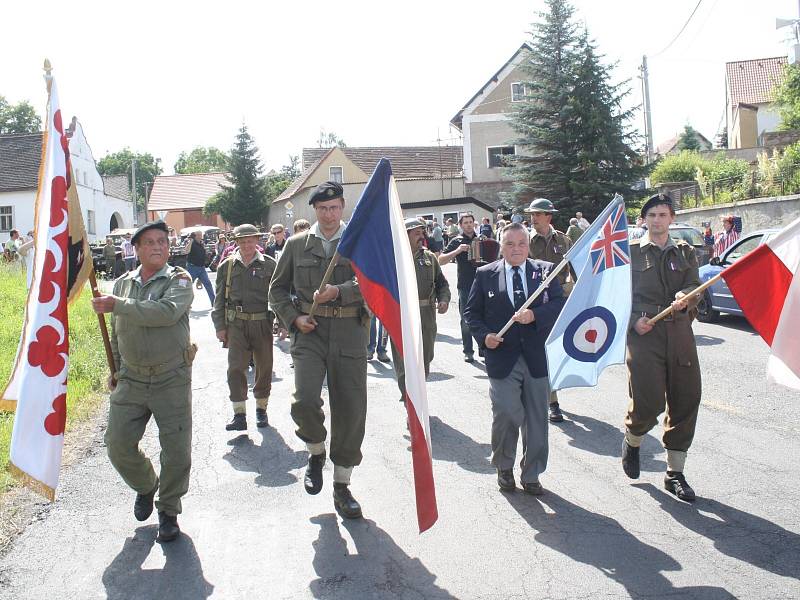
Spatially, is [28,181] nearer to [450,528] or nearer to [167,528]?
[167,528]

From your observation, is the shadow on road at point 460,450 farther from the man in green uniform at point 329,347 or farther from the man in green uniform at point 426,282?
the man in green uniform at point 329,347

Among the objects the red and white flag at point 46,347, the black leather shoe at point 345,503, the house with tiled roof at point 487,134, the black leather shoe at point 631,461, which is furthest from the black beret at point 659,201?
the house with tiled roof at point 487,134

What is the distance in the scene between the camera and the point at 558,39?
34344mm

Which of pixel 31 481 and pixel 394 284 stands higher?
pixel 394 284

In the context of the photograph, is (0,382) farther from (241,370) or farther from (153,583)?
(153,583)

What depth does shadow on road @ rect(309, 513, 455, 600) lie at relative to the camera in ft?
13.7

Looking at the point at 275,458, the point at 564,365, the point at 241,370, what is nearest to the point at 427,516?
the point at 564,365

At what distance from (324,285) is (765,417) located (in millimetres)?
4908

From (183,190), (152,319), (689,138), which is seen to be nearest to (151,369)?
(152,319)

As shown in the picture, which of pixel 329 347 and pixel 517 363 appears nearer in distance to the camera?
pixel 329 347

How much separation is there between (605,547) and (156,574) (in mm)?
2653

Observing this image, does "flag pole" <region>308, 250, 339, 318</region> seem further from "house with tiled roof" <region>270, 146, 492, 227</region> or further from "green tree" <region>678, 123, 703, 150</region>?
"green tree" <region>678, 123, 703, 150</region>

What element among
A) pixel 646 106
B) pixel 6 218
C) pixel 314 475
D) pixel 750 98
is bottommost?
pixel 314 475

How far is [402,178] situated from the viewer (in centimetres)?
5000
